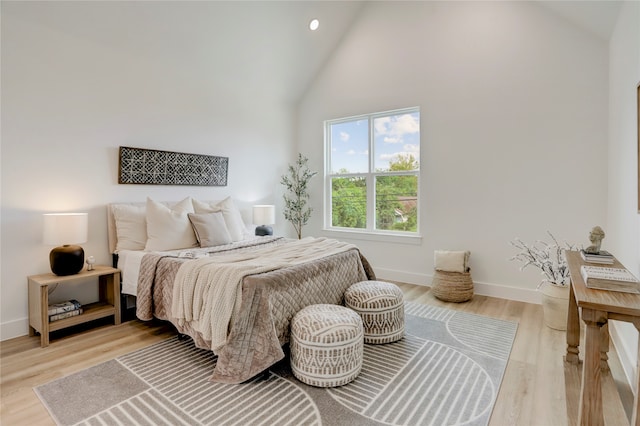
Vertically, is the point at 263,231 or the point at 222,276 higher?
the point at 263,231

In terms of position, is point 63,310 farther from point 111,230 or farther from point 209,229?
point 209,229

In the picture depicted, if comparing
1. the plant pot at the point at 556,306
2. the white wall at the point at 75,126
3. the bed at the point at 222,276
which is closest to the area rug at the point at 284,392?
the bed at the point at 222,276

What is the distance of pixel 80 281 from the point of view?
124 inches

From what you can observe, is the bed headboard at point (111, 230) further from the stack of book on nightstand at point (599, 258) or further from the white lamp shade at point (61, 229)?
the stack of book on nightstand at point (599, 258)

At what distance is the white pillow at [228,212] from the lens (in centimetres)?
382

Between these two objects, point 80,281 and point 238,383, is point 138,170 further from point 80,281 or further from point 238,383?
point 238,383

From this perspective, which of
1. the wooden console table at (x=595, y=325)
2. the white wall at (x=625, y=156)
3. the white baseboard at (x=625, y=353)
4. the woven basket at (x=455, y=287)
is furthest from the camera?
the woven basket at (x=455, y=287)

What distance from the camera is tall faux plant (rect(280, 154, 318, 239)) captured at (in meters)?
5.37

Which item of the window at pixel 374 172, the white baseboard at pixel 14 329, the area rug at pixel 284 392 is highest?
the window at pixel 374 172

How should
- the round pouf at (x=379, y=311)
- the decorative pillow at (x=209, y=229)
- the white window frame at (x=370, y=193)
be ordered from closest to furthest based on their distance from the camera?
1. the round pouf at (x=379, y=311)
2. the decorative pillow at (x=209, y=229)
3. the white window frame at (x=370, y=193)

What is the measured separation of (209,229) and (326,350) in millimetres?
1985

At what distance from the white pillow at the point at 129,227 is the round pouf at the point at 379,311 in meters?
2.15

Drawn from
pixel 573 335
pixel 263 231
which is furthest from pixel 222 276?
pixel 573 335

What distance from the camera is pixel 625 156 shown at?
257 cm
